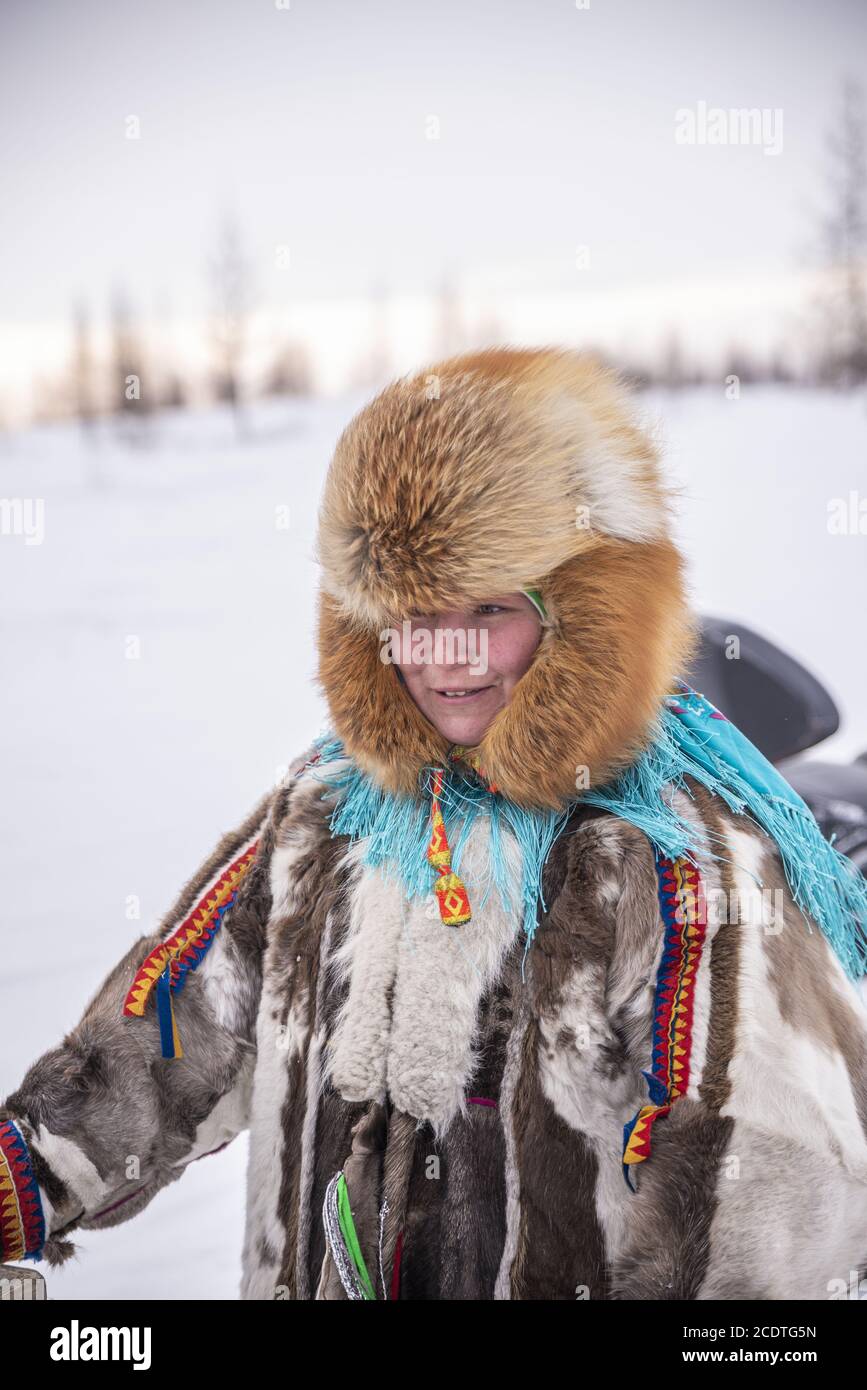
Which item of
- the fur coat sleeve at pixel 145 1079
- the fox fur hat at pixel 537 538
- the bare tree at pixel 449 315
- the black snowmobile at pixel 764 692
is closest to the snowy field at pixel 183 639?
the black snowmobile at pixel 764 692

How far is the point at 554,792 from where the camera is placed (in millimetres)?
1146

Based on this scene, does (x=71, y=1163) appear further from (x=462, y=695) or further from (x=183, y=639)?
(x=183, y=639)

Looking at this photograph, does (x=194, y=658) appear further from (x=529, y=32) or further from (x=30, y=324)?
(x=529, y=32)

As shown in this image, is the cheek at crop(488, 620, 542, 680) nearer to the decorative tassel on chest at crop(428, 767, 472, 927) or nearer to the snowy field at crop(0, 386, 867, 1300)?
the decorative tassel on chest at crop(428, 767, 472, 927)

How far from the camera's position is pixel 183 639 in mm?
5262

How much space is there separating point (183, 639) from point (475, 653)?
4.24 m

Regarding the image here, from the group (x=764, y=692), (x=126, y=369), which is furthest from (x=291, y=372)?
(x=764, y=692)

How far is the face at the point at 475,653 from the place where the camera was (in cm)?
119

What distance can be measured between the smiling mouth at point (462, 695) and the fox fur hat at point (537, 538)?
4 cm

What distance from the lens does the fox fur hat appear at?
3.68 ft

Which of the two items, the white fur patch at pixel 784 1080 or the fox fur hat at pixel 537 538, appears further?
the fox fur hat at pixel 537 538

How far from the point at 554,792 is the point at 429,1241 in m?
0.46

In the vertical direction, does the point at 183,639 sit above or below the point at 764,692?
below

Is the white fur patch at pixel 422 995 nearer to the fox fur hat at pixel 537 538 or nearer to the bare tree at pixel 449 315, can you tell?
the fox fur hat at pixel 537 538
